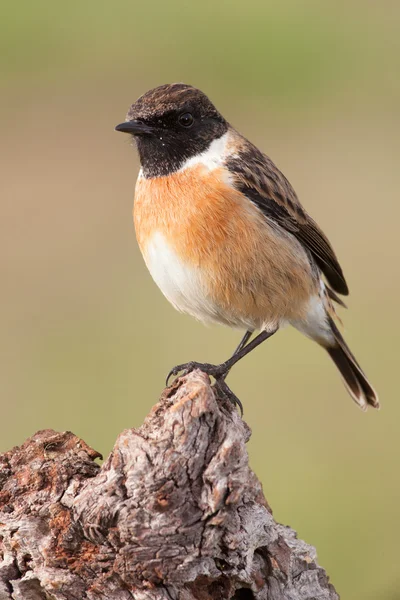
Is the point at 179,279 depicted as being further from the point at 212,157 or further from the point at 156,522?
the point at 156,522

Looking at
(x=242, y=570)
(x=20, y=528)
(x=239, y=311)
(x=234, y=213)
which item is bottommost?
(x=242, y=570)

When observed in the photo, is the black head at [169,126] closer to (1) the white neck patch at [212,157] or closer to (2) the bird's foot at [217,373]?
(1) the white neck patch at [212,157]

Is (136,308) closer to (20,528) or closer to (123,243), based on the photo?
(123,243)

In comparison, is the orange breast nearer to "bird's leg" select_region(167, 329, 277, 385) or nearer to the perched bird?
the perched bird

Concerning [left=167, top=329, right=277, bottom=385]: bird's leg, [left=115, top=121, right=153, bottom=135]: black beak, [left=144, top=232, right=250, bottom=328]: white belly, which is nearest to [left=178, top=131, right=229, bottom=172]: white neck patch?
[left=115, top=121, right=153, bottom=135]: black beak

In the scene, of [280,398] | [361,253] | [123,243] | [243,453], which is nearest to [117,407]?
[280,398]

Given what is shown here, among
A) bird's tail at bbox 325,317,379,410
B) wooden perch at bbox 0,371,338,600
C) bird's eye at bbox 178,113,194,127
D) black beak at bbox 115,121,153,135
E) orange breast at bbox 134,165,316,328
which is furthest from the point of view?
bird's tail at bbox 325,317,379,410
